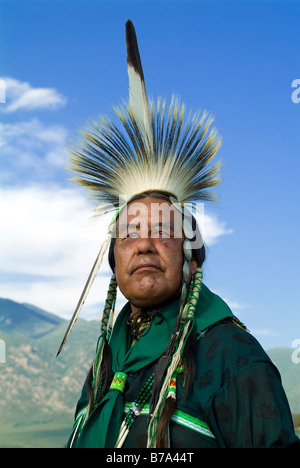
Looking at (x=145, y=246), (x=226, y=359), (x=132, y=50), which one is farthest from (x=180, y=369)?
(x=132, y=50)

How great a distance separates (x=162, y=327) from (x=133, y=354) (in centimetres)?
22

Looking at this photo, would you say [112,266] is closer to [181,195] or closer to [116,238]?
[116,238]

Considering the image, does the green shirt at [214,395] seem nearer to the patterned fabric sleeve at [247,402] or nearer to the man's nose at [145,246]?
the patterned fabric sleeve at [247,402]

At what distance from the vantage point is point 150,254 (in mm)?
2996

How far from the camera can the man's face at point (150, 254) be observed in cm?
296

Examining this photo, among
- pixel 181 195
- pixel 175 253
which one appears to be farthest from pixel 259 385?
pixel 181 195

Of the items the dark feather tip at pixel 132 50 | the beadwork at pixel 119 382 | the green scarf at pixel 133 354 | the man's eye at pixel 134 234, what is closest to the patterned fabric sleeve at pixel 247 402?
the green scarf at pixel 133 354

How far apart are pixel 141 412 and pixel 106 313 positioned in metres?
0.79

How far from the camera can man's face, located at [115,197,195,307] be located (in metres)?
2.96

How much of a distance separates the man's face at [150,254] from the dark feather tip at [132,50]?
102cm

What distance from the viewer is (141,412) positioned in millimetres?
2691

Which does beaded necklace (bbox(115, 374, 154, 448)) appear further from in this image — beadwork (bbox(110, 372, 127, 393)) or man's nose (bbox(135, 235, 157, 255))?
man's nose (bbox(135, 235, 157, 255))

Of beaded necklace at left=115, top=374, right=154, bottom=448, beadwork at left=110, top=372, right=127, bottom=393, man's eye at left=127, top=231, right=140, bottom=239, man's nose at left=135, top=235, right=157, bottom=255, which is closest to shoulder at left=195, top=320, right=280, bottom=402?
beaded necklace at left=115, top=374, right=154, bottom=448

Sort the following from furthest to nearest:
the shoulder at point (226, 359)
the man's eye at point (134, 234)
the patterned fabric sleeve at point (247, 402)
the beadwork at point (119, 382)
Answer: the man's eye at point (134, 234), the beadwork at point (119, 382), the shoulder at point (226, 359), the patterned fabric sleeve at point (247, 402)
